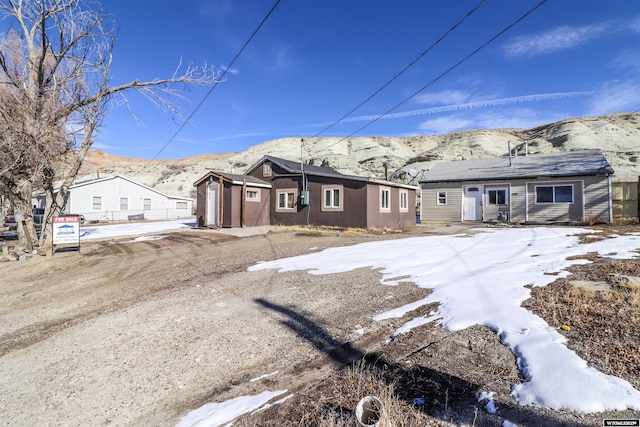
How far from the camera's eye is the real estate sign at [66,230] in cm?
1073

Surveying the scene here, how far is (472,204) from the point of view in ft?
68.2

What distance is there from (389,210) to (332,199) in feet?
10.7

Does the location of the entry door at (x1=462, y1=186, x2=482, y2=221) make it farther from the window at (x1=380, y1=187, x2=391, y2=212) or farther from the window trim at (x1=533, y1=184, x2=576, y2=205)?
the window at (x1=380, y1=187, x2=391, y2=212)

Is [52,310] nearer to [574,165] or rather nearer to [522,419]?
[522,419]

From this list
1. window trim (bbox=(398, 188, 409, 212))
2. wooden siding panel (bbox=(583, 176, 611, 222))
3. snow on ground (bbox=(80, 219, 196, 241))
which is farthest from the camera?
window trim (bbox=(398, 188, 409, 212))

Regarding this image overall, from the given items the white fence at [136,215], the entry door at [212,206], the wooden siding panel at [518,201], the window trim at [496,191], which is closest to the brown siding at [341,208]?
the entry door at [212,206]

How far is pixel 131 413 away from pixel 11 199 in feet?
44.6

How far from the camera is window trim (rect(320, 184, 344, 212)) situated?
16.6 metres

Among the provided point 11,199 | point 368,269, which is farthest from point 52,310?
point 11,199

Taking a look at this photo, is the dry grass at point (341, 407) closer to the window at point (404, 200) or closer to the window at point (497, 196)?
the window at point (404, 200)

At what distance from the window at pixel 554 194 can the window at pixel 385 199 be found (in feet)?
30.5

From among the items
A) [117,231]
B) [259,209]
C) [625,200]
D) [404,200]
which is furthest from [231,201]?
[625,200]

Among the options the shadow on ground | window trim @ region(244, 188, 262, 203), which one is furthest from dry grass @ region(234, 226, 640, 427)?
window trim @ region(244, 188, 262, 203)

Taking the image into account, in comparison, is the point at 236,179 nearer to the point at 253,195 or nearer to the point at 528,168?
the point at 253,195
